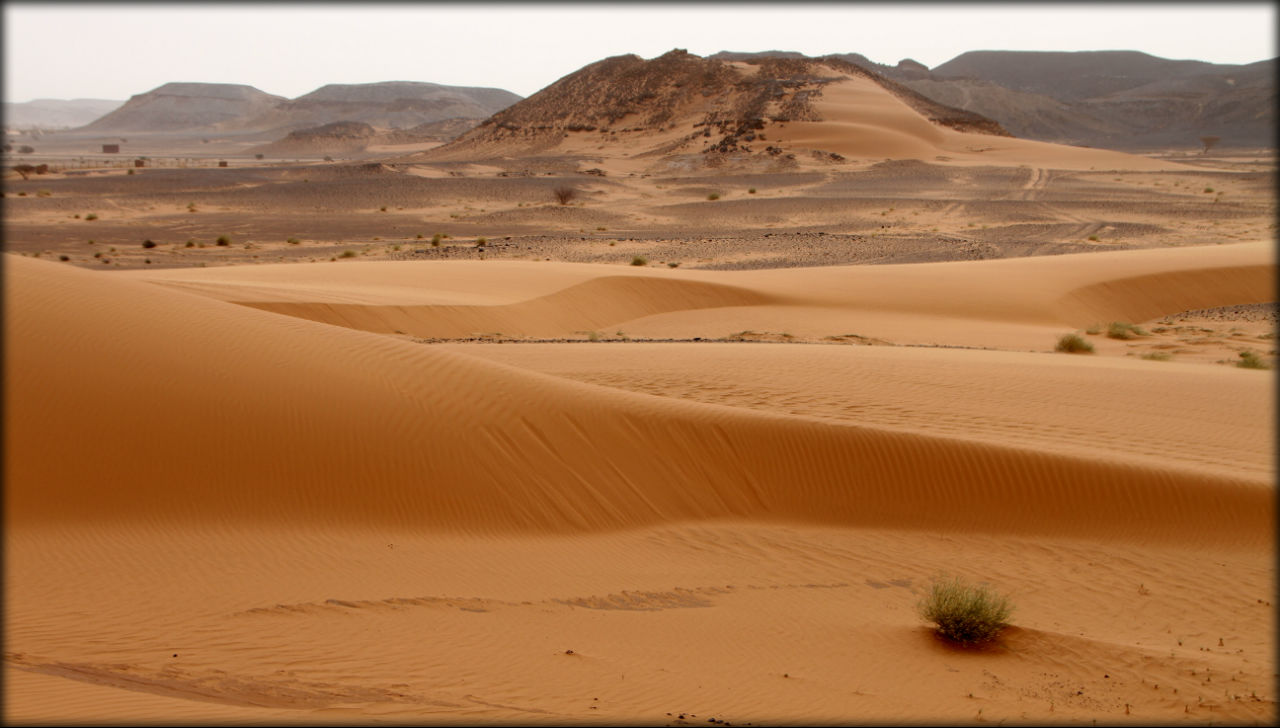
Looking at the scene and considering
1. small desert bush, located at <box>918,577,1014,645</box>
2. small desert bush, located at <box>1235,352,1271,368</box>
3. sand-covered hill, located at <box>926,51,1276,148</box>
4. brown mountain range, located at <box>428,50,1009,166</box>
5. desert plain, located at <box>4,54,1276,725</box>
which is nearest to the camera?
desert plain, located at <box>4,54,1276,725</box>

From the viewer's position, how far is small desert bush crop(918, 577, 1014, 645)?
6680 mm

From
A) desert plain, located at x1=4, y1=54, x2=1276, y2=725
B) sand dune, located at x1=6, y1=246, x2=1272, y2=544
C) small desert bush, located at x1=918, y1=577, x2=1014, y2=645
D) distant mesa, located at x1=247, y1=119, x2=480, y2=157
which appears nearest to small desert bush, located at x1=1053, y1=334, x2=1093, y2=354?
desert plain, located at x1=4, y1=54, x2=1276, y2=725

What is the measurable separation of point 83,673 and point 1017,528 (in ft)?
24.0

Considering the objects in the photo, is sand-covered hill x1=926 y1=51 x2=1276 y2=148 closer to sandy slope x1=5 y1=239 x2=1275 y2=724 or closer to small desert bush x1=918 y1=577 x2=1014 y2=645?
sandy slope x1=5 y1=239 x2=1275 y2=724

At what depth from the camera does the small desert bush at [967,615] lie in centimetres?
668

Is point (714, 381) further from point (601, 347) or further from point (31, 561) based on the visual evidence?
point (31, 561)

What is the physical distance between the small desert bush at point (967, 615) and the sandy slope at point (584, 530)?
6.3 inches

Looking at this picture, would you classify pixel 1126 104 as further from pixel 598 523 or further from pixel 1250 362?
pixel 598 523

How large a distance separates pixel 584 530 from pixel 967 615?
10.5 ft

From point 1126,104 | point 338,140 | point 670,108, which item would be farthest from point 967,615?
point 1126,104

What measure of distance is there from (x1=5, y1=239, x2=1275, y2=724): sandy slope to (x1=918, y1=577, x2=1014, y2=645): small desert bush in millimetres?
159

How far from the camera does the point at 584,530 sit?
8.51 metres

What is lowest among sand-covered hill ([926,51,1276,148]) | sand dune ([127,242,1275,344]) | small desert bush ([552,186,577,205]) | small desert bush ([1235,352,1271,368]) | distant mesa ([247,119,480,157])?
small desert bush ([1235,352,1271,368])

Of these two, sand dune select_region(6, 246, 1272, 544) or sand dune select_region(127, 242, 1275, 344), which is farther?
sand dune select_region(127, 242, 1275, 344)
